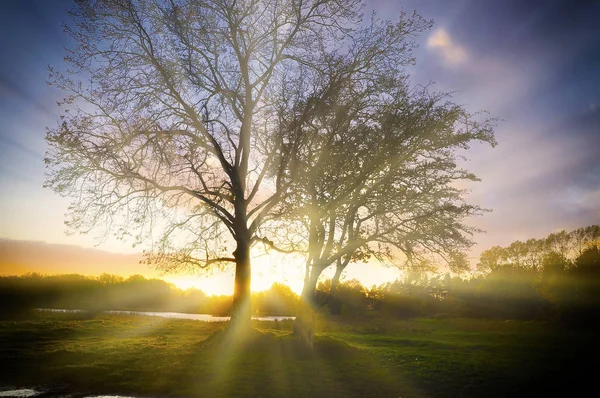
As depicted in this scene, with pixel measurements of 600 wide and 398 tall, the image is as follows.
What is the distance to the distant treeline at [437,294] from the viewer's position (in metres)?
35.9

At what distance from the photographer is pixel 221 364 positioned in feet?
45.1

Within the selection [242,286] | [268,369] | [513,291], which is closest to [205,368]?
[268,369]

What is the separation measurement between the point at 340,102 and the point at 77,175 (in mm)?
12978

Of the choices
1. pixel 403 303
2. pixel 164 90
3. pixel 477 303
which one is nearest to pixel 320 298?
pixel 164 90

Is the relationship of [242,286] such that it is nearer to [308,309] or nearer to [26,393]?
[308,309]

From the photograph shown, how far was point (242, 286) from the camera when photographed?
756 inches

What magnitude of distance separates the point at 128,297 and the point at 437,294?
68.6m

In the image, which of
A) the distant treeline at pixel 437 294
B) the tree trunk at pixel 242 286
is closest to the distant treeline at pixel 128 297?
the distant treeline at pixel 437 294

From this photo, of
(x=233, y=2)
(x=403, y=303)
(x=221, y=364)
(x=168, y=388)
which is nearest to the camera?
(x=168, y=388)

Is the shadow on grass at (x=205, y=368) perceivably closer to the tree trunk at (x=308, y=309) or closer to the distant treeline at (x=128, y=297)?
the tree trunk at (x=308, y=309)

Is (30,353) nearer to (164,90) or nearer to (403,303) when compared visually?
(164,90)

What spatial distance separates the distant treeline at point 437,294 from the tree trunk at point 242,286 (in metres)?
4.02

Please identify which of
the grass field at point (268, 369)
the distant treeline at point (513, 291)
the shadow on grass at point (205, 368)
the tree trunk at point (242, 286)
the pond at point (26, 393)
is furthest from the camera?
the distant treeline at point (513, 291)

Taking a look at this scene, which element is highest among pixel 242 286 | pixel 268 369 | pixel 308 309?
pixel 242 286
